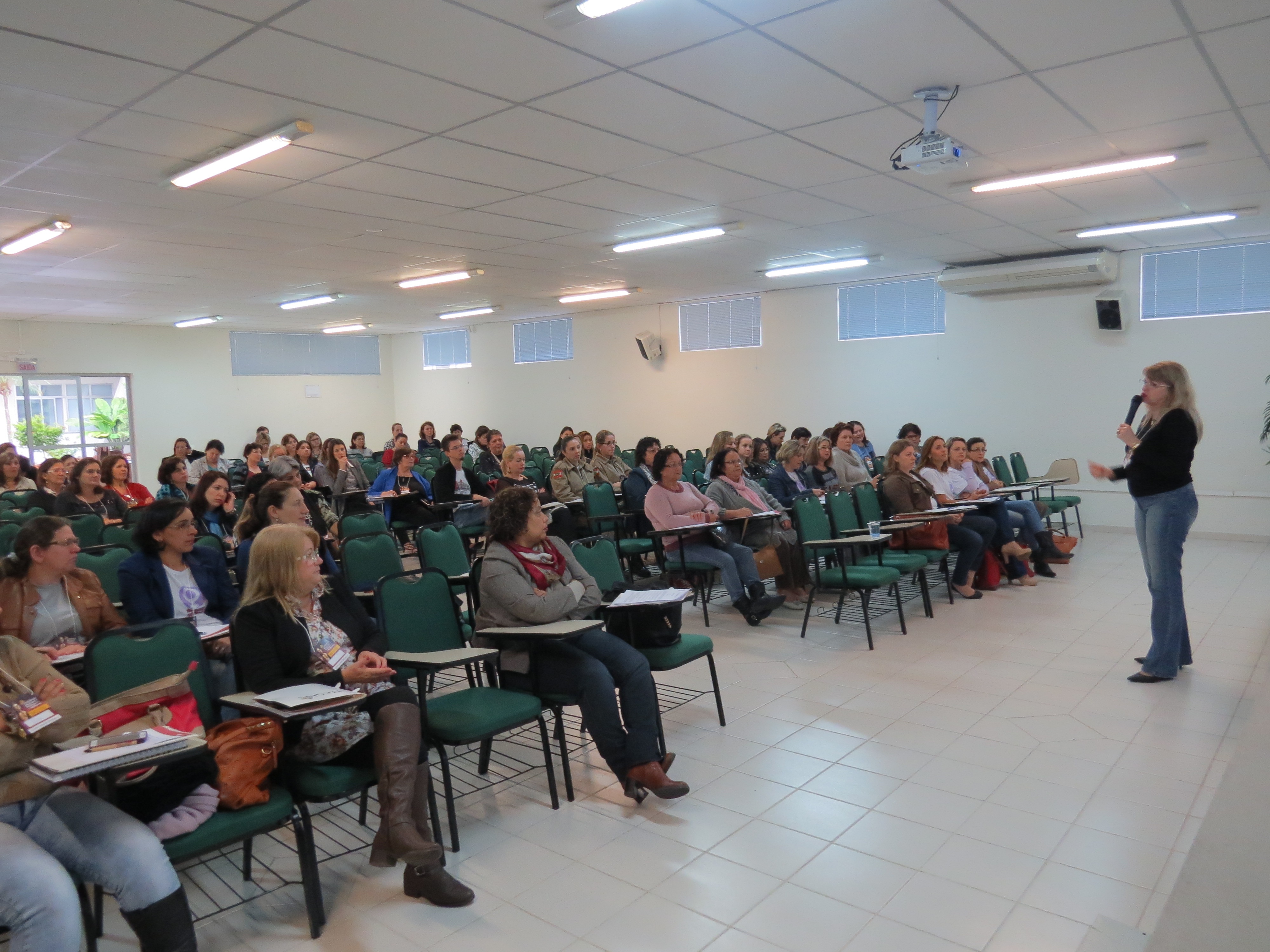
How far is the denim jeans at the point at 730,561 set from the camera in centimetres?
588

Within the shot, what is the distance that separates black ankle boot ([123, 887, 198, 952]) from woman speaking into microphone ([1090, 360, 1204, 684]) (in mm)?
4276

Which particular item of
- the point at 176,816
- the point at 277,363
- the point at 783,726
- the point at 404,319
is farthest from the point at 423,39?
the point at 277,363

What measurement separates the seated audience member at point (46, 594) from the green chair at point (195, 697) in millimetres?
600

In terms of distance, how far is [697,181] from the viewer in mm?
5637

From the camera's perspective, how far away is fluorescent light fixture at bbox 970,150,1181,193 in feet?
17.8

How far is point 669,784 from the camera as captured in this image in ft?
11.0

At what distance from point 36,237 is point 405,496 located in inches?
136

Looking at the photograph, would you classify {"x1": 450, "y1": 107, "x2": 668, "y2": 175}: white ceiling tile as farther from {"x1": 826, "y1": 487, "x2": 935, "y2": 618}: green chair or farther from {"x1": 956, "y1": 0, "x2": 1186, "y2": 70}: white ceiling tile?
{"x1": 826, "y1": 487, "x2": 935, "y2": 618}: green chair

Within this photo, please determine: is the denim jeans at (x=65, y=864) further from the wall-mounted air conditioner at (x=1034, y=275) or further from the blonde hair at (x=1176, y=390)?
the wall-mounted air conditioner at (x=1034, y=275)

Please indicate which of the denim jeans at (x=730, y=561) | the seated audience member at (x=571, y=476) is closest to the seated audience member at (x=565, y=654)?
the denim jeans at (x=730, y=561)

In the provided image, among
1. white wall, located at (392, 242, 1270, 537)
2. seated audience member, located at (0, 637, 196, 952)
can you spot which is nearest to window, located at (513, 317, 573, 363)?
white wall, located at (392, 242, 1270, 537)

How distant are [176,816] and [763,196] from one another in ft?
17.4

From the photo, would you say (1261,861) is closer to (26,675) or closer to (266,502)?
(26,675)

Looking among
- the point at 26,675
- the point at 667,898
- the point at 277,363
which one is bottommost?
the point at 667,898
